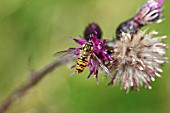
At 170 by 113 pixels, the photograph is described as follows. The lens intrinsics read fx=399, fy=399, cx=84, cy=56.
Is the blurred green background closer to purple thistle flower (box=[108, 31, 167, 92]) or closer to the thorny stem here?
the thorny stem

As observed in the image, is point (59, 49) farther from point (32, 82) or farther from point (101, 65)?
point (101, 65)

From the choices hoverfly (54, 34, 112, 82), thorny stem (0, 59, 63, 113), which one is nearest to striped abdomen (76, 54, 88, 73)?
hoverfly (54, 34, 112, 82)

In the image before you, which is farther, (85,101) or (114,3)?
(114,3)

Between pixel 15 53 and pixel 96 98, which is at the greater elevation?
pixel 15 53

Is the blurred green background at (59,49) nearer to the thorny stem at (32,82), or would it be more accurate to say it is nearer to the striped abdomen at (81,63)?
the thorny stem at (32,82)

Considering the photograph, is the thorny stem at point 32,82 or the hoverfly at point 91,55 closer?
the hoverfly at point 91,55

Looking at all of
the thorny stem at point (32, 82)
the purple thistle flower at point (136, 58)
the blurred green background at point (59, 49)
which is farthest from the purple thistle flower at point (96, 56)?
the blurred green background at point (59, 49)

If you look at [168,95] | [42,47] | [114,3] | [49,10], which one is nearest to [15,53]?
[42,47]

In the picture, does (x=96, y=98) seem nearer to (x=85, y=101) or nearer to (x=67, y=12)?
(x=85, y=101)
